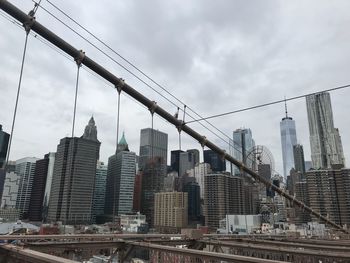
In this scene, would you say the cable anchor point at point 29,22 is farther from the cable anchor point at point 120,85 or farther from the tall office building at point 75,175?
the tall office building at point 75,175

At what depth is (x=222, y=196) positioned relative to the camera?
4471 inches

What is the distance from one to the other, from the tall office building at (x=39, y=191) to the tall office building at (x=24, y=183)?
374 centimetres

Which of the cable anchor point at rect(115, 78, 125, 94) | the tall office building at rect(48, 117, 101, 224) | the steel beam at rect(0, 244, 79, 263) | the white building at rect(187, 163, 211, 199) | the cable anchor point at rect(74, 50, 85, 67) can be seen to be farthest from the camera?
the white building at rect(187, 163, 211, 199)

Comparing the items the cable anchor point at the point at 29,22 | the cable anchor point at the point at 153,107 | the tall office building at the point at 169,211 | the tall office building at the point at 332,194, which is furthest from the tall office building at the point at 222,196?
the cable anchor point at the point at 29,22

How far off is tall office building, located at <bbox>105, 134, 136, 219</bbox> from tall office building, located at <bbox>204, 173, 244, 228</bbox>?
32.1m

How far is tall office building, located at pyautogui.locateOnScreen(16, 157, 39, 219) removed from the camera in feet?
519

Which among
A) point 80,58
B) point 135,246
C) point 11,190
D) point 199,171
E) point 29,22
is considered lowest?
point 135,246

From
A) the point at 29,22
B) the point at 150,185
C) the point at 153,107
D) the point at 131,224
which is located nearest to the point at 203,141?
the point at 153,107

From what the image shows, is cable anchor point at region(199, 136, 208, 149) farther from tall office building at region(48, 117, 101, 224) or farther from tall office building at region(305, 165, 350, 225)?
tall office building at region(305, 165, 350, 225)

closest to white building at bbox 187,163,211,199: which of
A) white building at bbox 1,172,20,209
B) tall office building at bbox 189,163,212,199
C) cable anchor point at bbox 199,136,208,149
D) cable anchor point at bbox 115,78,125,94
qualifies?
tall office building at bbox 189,163,212,199

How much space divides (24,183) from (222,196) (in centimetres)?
11639

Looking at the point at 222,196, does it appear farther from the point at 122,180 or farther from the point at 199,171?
the point at 199,171

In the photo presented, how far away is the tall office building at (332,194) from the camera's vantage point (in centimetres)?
9625

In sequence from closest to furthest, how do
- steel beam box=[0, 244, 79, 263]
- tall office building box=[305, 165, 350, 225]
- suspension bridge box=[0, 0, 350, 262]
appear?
steel beam box=[0, 244, 79, 263]
suspension bridge box=[0, 0, 350, 262]
tall office building box=[305, 165, 350, 225]
